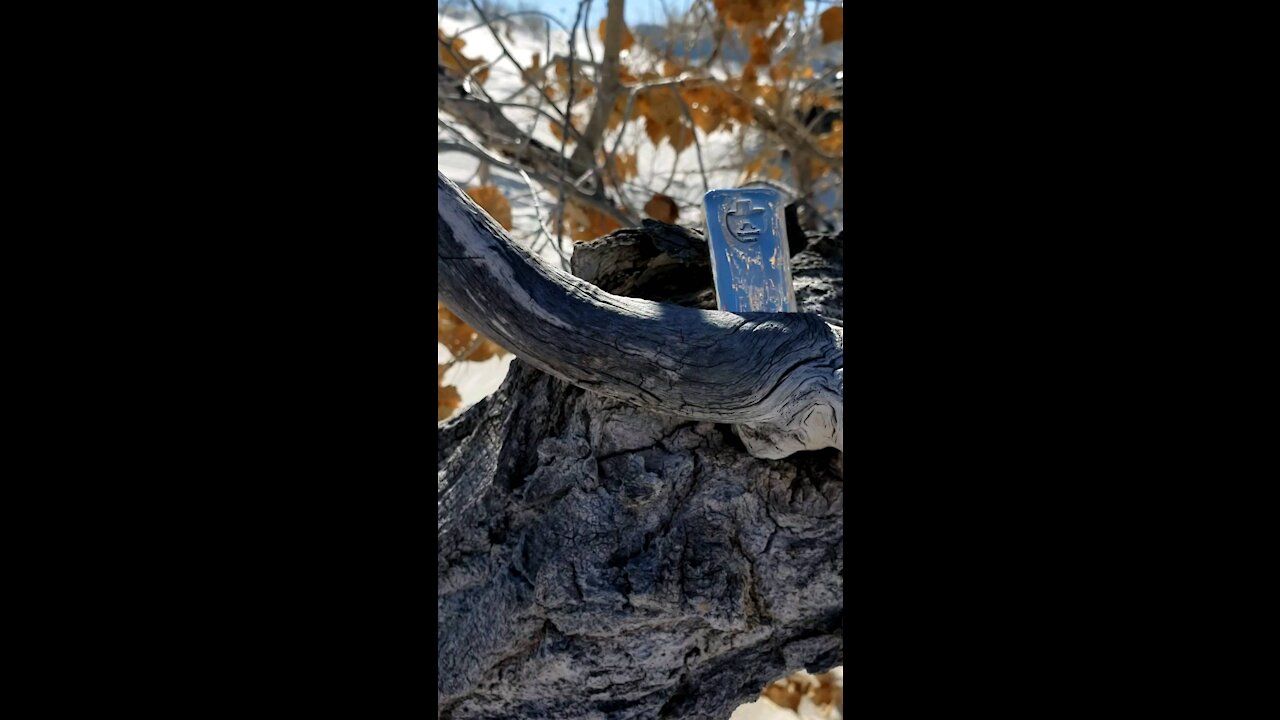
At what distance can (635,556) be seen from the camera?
5.49 feet

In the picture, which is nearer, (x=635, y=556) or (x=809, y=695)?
(x=635, y=556)

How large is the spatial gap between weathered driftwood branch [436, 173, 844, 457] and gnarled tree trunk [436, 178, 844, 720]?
2 cm

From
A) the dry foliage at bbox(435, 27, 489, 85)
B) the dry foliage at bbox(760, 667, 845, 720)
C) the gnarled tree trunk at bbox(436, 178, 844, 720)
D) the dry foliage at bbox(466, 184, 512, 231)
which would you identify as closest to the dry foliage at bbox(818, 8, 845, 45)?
the dry foliage at bbox(435, 27, 489, 85)

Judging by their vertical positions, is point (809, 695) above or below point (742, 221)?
below

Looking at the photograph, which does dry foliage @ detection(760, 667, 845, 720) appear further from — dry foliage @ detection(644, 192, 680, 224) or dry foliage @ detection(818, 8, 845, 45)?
dry foliage @ detection(818, 8, 845, 45)

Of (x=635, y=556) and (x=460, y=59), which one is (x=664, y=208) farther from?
(x=635, y=556)

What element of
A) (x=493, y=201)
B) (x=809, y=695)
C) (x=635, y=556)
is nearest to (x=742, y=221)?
(x=635, y=556)

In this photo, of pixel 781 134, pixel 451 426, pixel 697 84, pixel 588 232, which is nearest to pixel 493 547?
pixel 451 426

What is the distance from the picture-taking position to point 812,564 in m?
1.70

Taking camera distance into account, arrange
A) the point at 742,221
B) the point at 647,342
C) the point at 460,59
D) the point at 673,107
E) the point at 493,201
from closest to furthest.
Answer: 1. the point at 647,342
2. the point at 742,221
3. the point at 493,201
4. the point at 460,59
5. the point at 673,107

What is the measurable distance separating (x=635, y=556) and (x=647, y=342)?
0.41m

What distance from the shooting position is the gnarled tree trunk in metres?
1.65

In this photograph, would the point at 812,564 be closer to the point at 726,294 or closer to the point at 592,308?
the point at 726,294

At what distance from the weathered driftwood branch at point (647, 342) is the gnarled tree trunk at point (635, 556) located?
0.02m
